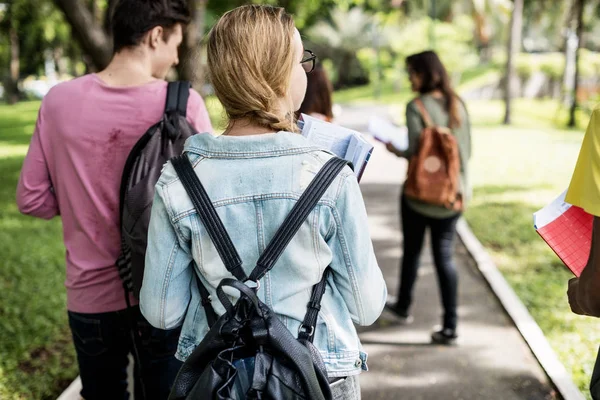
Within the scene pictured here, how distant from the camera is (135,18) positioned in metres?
2.39

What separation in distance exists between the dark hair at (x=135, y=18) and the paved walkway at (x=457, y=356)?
8.39 ft

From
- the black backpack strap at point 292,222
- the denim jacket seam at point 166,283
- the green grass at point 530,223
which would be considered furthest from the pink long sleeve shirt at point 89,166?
the green grass at point 530,223

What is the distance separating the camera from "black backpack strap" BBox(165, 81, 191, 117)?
2.31 metres

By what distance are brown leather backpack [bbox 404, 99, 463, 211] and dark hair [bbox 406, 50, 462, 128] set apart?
10cm

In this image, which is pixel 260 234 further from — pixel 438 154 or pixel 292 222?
pixel 438 154

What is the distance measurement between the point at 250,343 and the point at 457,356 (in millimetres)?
3092

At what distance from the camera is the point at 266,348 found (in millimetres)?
1605

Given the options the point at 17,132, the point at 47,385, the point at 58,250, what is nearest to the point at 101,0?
the point at 17,132

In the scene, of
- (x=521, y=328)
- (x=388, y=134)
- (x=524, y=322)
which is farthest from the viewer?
(x=524, y=322)

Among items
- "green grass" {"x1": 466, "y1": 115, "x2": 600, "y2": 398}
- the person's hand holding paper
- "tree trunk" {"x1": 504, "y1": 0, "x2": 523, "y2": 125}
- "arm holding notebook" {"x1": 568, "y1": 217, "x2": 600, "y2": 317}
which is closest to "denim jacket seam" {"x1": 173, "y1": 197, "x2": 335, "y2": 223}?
"arm holding notebook" {"x1": 568, "y1": 217, "x2": 600, "y2": 317}

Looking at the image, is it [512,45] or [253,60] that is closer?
[253,60]

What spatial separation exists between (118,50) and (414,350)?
3.04 metres

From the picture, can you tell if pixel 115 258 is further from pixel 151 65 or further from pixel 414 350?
pixel 414 350

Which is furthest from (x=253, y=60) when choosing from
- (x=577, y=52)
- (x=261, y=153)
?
(x=577, y=52)
